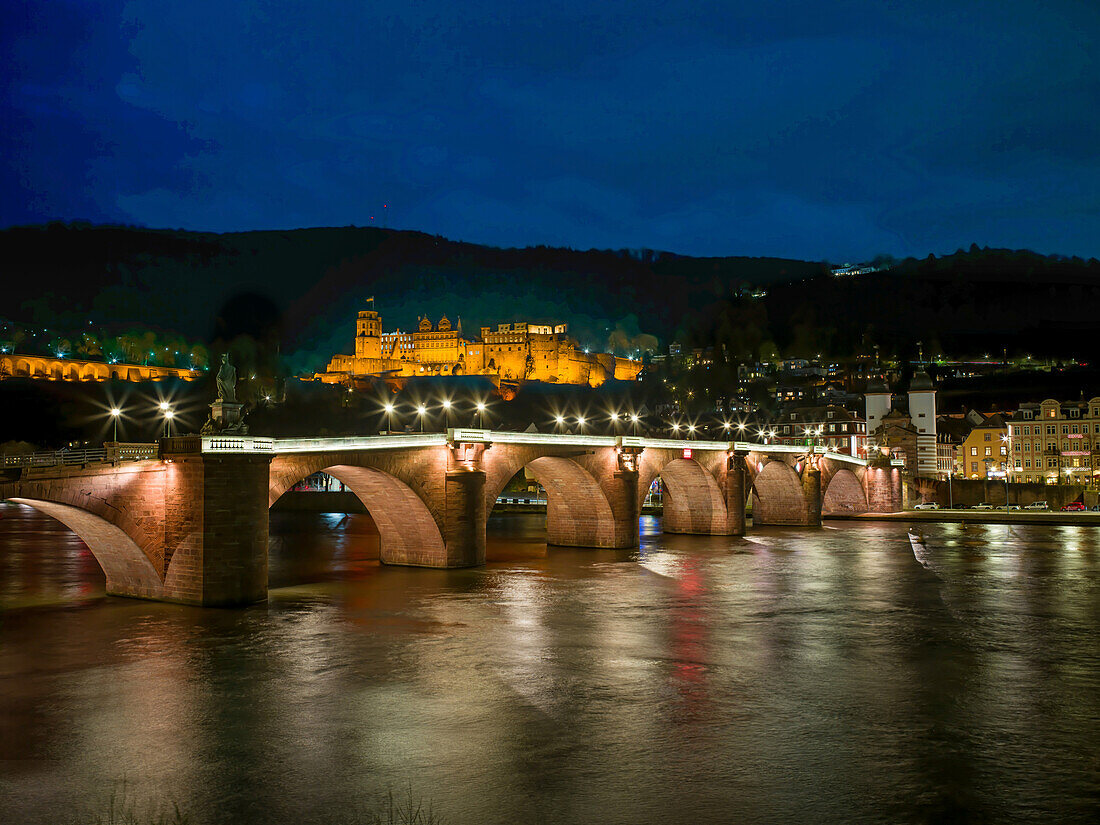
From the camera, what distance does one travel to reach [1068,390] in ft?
428

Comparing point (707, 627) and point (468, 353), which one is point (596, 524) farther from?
point (468, 353)

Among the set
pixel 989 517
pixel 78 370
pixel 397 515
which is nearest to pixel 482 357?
pixel 78 370

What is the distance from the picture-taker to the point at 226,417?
95.9 ft

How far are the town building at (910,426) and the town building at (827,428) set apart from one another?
1952mm

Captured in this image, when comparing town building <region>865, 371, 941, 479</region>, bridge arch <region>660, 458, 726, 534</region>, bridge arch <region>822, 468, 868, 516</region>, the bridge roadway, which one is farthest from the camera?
town building <region>865, 371, 941, 479</region>

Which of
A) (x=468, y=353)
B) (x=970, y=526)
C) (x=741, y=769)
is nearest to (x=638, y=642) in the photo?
(x=741, y=769)

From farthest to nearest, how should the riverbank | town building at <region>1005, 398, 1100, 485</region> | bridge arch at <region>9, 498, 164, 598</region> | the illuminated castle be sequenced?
the illuminated castle → town building at <region>1005, 398, 1100, 485</region> → the riverbank → bridge arch at <region>9, 498, 164, 598</region>

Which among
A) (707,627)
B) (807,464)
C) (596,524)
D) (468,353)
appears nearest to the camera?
(707,627)

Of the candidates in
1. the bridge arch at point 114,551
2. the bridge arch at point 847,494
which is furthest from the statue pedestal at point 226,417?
the bridge arch at point 847,494

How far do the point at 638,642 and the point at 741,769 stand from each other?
10.2m

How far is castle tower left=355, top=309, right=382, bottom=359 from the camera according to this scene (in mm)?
192500

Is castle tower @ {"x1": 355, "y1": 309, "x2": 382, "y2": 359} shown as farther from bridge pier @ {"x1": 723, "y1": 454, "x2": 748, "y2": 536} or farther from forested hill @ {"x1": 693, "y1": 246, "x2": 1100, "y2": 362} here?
bridge pier @ {"x1": 723, "y1": 454, "x2": 748, "y2": 536}

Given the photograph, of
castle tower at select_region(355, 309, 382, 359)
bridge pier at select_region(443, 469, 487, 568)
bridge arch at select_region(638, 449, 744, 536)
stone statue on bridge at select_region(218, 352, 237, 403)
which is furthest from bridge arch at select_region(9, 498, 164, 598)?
castle tower at select_region(355, 309, 382, 359)

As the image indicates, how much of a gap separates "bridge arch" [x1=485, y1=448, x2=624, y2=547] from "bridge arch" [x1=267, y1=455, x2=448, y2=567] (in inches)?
323
